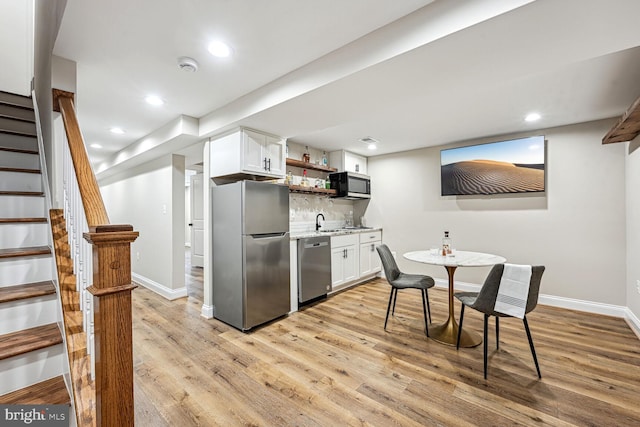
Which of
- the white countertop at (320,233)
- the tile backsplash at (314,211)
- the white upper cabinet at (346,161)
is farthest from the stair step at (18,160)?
the white upper cabinet at (346,161)

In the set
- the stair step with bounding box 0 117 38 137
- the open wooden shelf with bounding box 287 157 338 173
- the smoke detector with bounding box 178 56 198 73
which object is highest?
the smoke detector with bounding box 178 56 198 73

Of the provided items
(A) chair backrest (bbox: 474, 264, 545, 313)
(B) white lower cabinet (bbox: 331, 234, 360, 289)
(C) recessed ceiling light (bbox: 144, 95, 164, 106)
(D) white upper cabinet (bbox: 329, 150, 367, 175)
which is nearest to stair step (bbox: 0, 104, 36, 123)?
(C) recessed ceiling light (bbox: 144, 95, 164, 106)

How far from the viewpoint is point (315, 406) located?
1.76m

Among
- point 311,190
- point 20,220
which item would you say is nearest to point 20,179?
point 20,220

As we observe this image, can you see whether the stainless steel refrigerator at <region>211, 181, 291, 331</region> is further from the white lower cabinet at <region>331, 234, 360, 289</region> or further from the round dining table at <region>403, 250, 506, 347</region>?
the round dining table at <region>403, 250, 506, 347</region>

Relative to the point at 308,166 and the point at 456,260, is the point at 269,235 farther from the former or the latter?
the point at 456,260

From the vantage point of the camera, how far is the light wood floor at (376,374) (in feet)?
5.50

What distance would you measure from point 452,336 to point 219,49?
313cm

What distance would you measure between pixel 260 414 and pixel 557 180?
4.23 meters

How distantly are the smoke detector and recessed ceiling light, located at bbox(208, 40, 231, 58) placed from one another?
205 millimetres

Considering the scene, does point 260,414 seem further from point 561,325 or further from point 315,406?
point 561,325

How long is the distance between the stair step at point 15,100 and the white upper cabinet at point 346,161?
3876mm

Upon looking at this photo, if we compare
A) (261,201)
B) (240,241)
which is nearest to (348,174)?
(261,201)

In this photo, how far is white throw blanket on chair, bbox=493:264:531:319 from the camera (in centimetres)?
197
